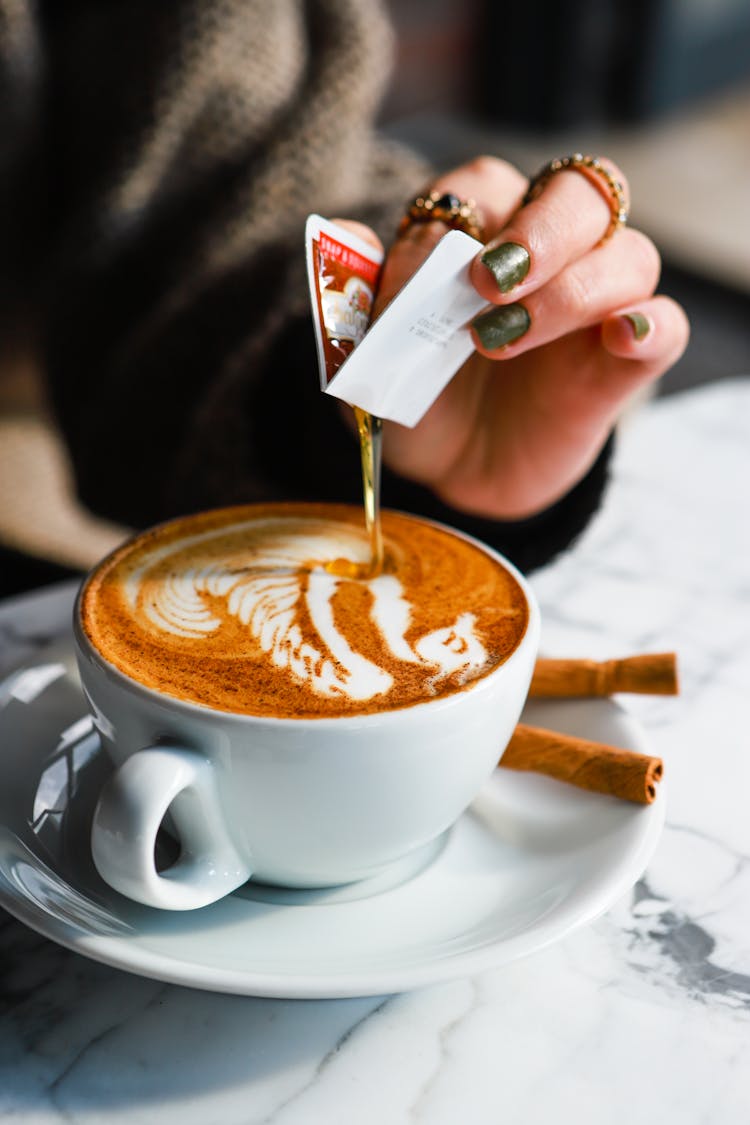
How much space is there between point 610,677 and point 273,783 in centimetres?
26

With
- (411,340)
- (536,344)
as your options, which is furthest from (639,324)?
(411,340)

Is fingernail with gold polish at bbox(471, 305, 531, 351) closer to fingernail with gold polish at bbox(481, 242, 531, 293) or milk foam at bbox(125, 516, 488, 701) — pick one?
fingernail with gold polish at bbox(481, 242, 531, 293)

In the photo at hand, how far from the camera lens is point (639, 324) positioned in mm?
762

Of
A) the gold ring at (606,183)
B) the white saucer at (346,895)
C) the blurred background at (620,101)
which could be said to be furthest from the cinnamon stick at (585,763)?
the blurred background at (620,101)

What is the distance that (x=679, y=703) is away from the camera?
0.74 metres

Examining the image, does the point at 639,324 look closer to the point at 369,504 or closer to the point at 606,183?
the point at 606,183

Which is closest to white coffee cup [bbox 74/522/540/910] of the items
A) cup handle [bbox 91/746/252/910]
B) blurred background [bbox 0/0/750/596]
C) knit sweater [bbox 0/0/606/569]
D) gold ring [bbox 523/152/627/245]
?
cup handle [bbox 91/746/252/910]

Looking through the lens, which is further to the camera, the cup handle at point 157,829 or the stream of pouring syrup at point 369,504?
the stream of pouring syrup at point 369,504

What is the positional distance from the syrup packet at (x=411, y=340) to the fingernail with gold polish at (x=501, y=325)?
0.02 m

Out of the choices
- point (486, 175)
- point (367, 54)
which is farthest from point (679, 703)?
point (367, 54)

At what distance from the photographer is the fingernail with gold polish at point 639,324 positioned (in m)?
0.76

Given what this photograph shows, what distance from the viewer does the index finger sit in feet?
2.09

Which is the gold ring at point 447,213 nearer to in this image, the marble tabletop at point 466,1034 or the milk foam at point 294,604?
the milk foam at point 294,604

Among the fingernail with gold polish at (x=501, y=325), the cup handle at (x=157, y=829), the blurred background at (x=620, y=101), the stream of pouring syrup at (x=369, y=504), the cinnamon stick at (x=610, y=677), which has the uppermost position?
the fingernail with gold polish at (x=501, y=325)
